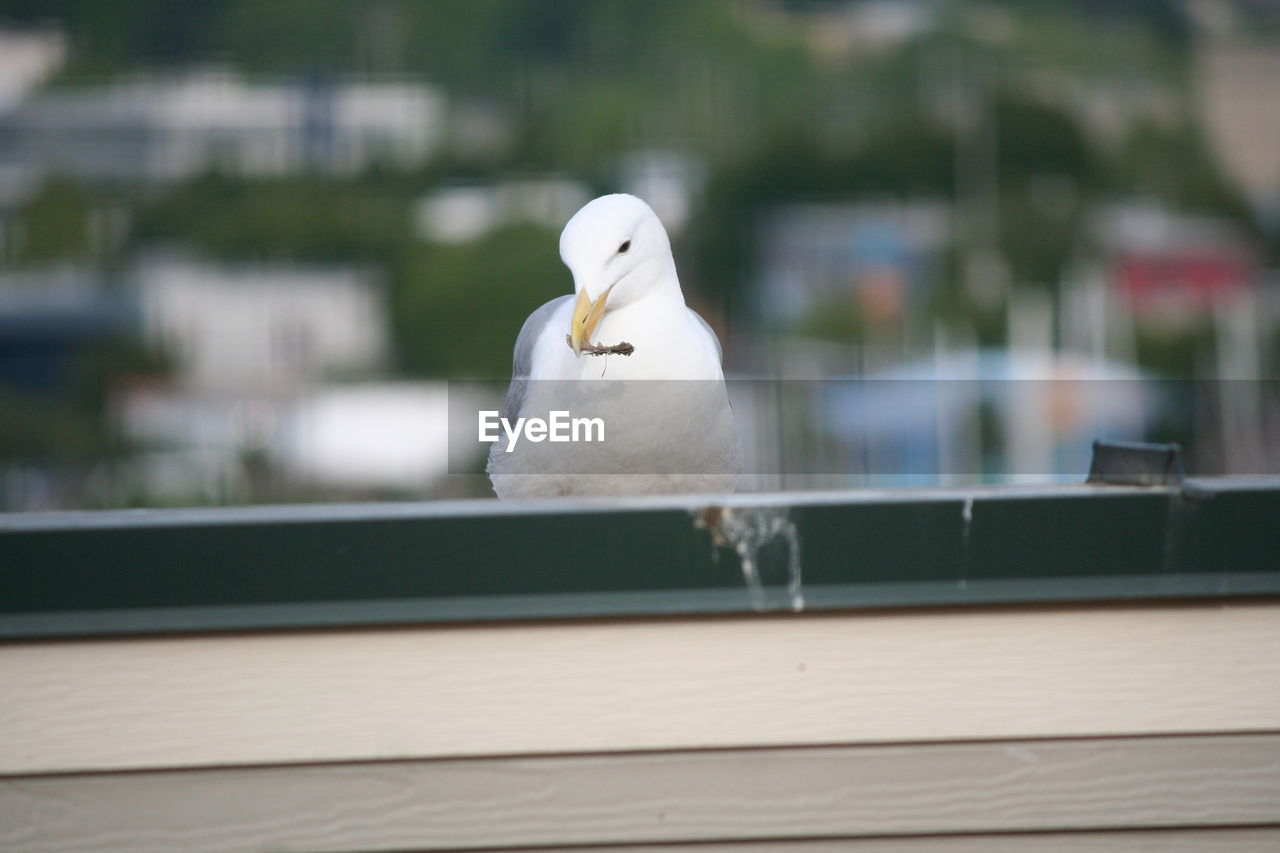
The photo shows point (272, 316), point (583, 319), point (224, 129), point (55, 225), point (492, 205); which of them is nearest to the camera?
point (583, 319)

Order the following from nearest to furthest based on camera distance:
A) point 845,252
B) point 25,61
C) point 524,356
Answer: point 524,356
point 845,252
point 25,61

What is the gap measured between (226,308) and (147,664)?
30176 mm

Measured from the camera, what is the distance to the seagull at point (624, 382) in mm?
1867

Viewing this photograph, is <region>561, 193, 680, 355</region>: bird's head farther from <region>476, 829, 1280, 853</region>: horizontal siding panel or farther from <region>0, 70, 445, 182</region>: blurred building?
<region>0, 70, 445, 182</region>: blurred building

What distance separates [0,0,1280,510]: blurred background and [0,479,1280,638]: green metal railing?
850 inches

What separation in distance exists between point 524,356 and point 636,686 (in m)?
1.02

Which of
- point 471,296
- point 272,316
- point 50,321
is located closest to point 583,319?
point 471,296

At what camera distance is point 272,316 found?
1180 inches

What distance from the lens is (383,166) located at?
3077cm

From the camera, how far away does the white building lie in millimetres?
29547

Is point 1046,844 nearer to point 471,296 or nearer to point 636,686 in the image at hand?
point 636,686

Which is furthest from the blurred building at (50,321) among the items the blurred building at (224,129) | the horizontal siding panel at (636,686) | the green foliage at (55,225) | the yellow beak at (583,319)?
the horizontal siding panel at (636,686)

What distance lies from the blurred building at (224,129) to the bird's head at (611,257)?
28.9 m

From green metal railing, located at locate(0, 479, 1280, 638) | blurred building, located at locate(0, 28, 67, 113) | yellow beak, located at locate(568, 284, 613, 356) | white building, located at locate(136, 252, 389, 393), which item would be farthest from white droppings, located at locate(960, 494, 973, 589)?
blurred building, located at locate(0, 28, 67, 113)
